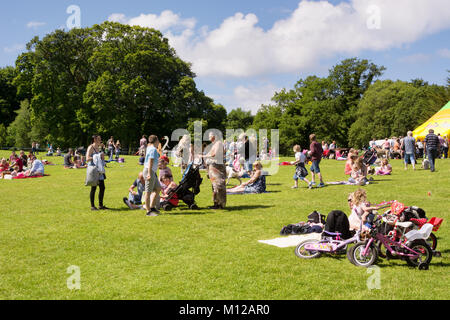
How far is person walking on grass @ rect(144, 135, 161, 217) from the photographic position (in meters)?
10.1

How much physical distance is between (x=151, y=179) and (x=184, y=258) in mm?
3840

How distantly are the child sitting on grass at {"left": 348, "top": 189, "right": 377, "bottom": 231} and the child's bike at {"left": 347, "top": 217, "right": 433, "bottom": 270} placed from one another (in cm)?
32

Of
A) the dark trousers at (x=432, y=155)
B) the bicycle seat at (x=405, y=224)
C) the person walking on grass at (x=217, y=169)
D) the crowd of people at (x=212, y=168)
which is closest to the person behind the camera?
the bicycle seat at (x=405, y=224)

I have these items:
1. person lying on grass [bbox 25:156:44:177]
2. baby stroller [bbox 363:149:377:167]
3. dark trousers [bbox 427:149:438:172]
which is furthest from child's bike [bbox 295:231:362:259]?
person lying on grass [bbox 25:156:44:177]

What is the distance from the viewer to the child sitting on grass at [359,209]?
6747 mm

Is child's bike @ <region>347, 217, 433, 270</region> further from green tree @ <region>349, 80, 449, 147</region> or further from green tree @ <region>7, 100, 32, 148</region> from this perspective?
green tree @ <region>7, 100, 32, 148</region>

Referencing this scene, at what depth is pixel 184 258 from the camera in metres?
6.66

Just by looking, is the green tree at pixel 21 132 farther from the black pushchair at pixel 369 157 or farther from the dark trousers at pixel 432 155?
the dark trousers at pixel 432 155

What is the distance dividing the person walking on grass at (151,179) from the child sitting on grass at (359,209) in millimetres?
4929

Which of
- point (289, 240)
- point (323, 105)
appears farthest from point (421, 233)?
point (323, 105)

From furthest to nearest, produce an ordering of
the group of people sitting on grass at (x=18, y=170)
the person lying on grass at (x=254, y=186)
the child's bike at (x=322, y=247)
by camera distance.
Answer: the group of people sitting on grass at (x=18, y=170)
the person lying on grass at (x=254, y=186)
the child's bike at (x=322, y=247)

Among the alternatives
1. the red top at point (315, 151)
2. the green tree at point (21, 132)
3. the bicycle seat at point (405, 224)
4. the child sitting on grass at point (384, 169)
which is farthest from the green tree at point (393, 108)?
the green tree at point (21, 132)

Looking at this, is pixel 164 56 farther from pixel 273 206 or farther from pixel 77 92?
pixel 273 206

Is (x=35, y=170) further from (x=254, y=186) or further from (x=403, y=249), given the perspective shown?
(x=403, y=249)
